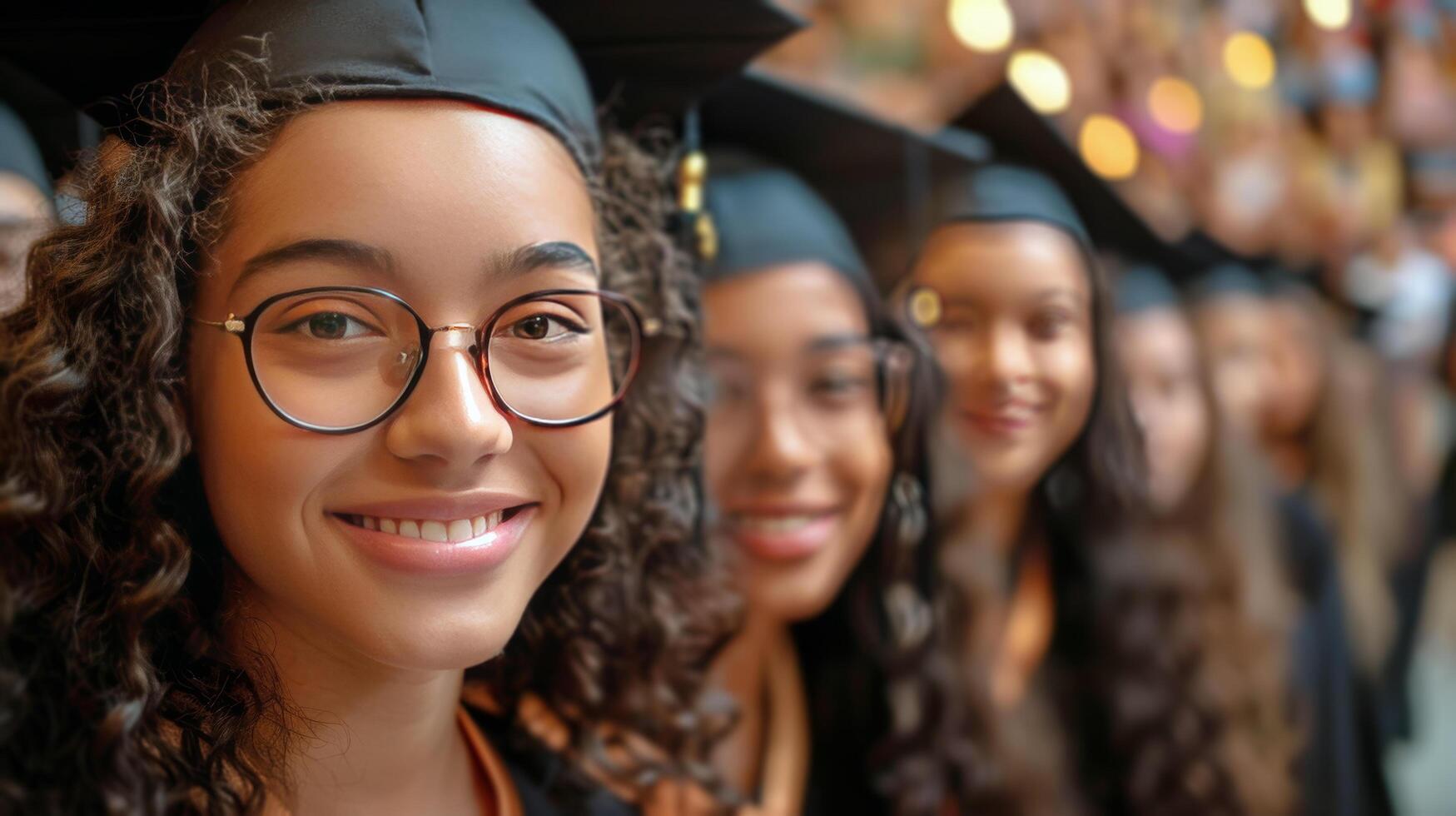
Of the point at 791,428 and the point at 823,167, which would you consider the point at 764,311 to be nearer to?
the point at 791,428

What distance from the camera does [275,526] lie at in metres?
0.94

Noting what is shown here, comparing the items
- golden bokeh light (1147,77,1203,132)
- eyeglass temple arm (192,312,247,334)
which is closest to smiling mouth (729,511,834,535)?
eyeglass temple arm (192,312,247,334)

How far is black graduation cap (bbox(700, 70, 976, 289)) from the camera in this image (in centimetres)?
152

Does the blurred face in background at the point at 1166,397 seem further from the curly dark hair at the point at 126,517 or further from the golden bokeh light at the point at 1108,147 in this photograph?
the curly dark hair at the point at 126,517

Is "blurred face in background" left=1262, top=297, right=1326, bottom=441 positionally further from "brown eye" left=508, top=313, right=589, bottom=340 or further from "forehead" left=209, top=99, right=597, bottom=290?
"forehead" left=209, top=99, right=597, bottom=290

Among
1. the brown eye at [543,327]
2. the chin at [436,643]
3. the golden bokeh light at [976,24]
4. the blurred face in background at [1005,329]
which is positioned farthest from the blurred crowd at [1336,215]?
the chin at [436,643]

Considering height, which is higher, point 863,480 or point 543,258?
point 543,258

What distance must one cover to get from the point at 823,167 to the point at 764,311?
0.90 feet

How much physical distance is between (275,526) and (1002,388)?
1.07 m

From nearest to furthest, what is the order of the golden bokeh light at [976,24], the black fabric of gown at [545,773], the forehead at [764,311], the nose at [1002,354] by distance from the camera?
1. the black fabric of gown at [545,773]
2. the forehead at [764,311]
3. the nose at [1002,354]
4. the golden bokeh light at [976,24]

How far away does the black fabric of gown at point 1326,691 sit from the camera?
2.30m

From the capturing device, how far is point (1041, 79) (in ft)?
6.11

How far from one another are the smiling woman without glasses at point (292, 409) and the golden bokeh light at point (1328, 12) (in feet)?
7.50

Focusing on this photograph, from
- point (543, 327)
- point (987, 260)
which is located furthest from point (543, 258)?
point (987, 260)
